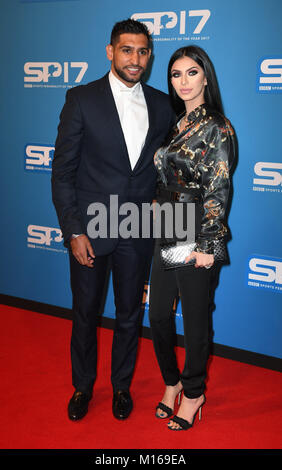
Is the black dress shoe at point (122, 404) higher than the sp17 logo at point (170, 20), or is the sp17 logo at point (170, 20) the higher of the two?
the sp17 logo at point (170, 20)

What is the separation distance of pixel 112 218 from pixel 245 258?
3.45 ft

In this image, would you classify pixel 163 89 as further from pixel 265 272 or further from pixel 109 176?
pixel 265 272

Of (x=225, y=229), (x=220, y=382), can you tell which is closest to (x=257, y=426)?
(x=220, y=382)

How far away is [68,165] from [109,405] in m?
1.28

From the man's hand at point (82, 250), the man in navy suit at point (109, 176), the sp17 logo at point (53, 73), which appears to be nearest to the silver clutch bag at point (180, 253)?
the man in navy suit at point (109, 176)

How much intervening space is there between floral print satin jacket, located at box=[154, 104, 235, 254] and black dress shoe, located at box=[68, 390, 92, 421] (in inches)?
39.9

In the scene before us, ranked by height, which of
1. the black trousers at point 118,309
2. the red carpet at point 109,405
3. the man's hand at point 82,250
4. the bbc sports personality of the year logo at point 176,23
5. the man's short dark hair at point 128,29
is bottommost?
the red carpet at point 109,405

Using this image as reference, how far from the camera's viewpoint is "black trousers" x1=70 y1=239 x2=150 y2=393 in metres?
2.21

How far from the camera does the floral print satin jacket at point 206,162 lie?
1859mm

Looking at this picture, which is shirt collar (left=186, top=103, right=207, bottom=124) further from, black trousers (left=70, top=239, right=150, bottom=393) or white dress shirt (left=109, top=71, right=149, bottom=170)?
black trousers (left=70, top=239, right=150, bottom=393)

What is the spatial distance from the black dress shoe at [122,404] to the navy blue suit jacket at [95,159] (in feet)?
2.54

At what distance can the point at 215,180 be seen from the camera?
73.4 inches

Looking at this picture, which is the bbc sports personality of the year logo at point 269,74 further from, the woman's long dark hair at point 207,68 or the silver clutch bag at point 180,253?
the silver clutch bag at point 180,253

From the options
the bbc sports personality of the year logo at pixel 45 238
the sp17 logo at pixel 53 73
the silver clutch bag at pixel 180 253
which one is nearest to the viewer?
the silver clutch bag at pixel 180 253
